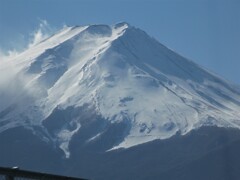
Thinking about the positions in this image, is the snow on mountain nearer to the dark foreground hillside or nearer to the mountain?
the mountain

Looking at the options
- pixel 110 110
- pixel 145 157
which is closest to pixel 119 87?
pixel 110 110

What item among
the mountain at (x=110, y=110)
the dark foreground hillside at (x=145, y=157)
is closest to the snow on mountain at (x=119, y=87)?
the mountain at (x=110, y=110)

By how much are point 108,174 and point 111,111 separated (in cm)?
2056

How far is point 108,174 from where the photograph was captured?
13062cm

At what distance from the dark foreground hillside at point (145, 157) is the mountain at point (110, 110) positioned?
0.65ft

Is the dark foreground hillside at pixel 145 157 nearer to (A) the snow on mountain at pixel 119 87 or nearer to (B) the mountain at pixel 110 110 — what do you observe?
(B) the mountain at pixel 110 110

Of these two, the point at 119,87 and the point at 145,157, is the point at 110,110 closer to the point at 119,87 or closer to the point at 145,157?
the point at 119,87

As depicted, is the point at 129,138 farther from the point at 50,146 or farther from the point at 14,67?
the point at 14,67

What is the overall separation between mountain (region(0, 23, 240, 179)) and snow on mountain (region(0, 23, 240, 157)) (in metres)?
0.23

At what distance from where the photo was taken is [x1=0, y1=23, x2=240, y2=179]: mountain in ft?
450

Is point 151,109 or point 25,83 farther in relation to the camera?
point 25,83

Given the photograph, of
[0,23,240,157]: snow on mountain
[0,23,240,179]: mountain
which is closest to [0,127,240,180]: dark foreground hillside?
[0,23,240,179]: mountain

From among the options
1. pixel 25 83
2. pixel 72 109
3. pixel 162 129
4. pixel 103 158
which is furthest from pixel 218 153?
pixel 25 83

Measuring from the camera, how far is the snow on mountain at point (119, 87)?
144000 millimetres
